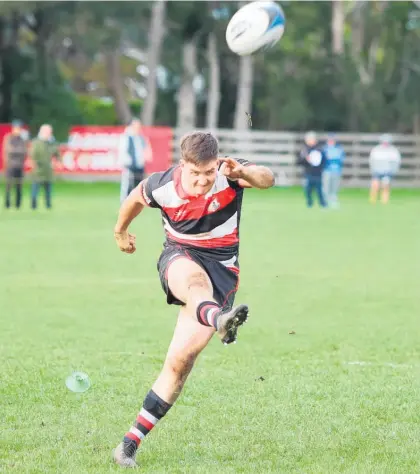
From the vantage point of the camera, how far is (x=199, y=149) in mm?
6297

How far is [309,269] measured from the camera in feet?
53.2

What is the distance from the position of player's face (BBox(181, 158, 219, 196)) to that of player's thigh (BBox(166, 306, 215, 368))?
0.72 m

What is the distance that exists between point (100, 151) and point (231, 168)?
3614 centimetres

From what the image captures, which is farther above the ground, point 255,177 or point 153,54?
point 255,177

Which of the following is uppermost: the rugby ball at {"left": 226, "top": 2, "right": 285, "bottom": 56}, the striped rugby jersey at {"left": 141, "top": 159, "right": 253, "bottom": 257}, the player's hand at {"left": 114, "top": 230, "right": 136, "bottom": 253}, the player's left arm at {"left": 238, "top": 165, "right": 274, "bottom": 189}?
the rugby ball at {"left": 226, "top": 2, "right": 285, "bottom": 56}

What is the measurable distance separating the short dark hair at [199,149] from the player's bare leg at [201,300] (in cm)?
63

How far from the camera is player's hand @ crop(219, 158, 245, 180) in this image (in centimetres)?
641

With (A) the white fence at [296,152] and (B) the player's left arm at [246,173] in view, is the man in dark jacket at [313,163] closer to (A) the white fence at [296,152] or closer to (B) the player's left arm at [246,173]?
(A) the white fence at [296,152]

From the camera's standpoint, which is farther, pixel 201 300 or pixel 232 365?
pixel 232 365

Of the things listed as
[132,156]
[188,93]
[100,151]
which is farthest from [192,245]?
[188,93]

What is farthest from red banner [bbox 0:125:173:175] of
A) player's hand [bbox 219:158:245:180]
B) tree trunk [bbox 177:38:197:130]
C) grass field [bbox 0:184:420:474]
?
player's hand [bbox 219:158:245:180]

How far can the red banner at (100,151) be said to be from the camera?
4212 centimetres

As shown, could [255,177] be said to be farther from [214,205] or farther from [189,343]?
[189,343]

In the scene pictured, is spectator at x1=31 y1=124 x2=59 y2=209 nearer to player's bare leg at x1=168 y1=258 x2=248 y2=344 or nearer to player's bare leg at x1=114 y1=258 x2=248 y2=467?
player's bare leg at x1=168 y1=258 x2=248 y2=344
